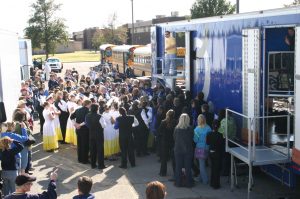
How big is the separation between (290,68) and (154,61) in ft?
28.7

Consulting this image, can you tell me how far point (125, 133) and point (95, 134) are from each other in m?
0.76

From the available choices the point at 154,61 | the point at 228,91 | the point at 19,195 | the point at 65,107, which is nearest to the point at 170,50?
the point at 154,61

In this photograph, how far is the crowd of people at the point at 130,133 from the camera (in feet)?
30.7

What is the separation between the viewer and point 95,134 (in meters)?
11.0

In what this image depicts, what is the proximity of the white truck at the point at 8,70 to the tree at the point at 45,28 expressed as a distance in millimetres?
57423

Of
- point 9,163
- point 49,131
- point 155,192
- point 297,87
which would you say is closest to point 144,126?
point 49,131

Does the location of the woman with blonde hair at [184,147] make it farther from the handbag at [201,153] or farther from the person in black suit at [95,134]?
the person in black suit at [95,134]

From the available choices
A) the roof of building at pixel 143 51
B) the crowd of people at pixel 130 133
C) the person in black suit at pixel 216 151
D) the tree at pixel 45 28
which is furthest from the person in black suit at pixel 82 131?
the tree at pixel 45 28

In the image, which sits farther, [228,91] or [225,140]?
[228,91]

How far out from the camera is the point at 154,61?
18.3 metres

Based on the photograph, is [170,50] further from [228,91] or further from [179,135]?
[179,135]

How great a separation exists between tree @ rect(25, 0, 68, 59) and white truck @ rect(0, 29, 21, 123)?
5742 cm

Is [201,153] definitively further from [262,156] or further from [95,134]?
[95,134]

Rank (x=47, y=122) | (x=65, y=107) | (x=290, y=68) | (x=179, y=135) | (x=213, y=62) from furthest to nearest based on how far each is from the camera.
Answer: (x=65, y=107)
(x=47, y=122)
(x=213, y=62)
(x=290, y=68)
(x=179, y=135)
